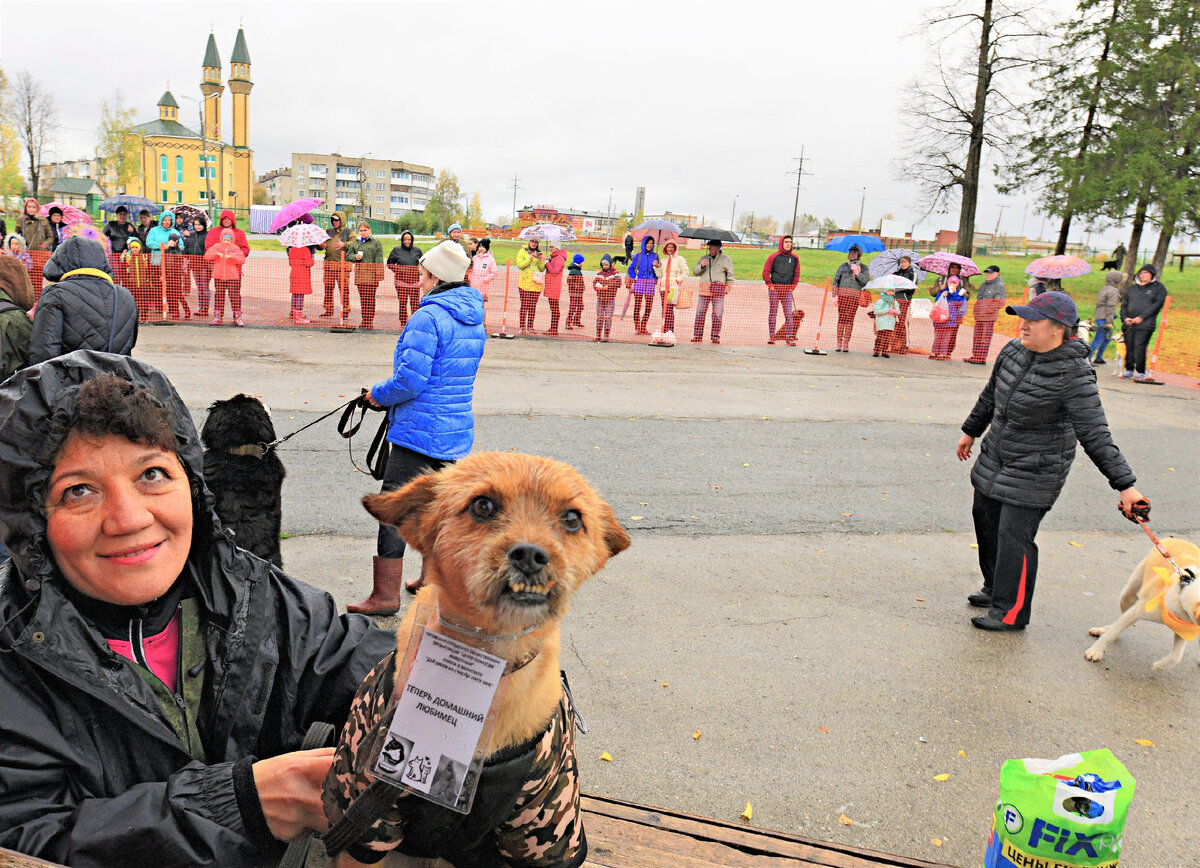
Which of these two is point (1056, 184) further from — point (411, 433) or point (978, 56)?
point (411, 433)

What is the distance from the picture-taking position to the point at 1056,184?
3198 cm

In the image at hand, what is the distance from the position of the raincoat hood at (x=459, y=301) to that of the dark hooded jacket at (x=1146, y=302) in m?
15.7

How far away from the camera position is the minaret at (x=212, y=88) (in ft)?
368

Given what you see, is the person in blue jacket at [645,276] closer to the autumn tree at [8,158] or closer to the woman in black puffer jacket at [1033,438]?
the woman in black puffer jacket at [1033,438]

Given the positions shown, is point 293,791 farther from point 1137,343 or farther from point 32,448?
point 1137,343

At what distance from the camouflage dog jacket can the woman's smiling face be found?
→ 580 millimetres

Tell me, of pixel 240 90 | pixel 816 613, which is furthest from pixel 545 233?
pixel 240 90

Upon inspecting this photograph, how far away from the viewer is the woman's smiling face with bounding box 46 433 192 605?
175 cm

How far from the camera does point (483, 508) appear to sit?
5.90 feet

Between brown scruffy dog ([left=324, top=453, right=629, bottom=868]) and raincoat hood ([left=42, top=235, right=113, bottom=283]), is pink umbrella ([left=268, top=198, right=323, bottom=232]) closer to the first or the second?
raincoat hood ([left=42, top=235, right=113, bottom=283])

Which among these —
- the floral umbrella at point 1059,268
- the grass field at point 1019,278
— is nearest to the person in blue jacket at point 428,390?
the floral umbrella at point 1059,268

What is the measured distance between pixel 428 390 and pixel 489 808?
11.4 feet

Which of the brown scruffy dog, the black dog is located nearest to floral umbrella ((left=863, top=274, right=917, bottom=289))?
the black dog

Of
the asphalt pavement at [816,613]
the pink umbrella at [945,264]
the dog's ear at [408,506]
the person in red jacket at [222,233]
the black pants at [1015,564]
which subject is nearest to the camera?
the dog's ear at [408,506]
